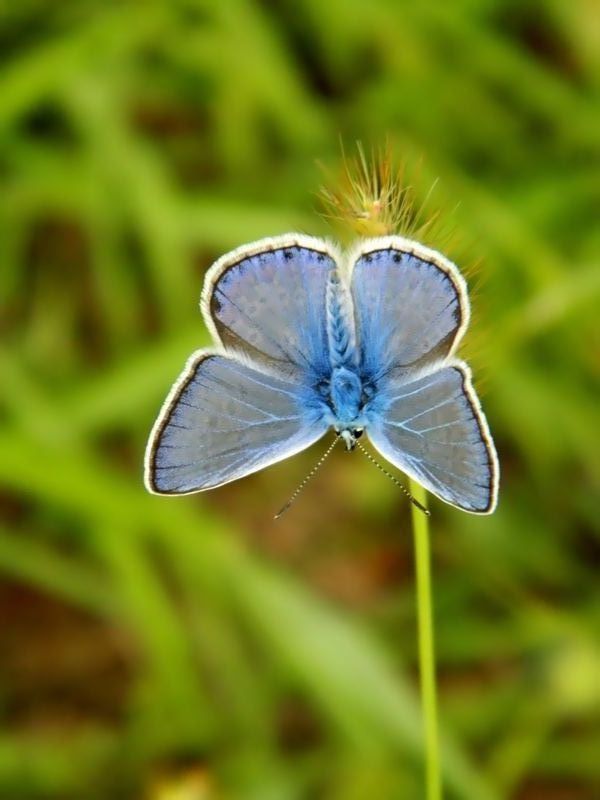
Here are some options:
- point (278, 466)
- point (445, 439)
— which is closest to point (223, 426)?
point (445, 439)

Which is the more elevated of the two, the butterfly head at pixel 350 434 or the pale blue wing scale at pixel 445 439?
the butterfly head at pixel 350 434

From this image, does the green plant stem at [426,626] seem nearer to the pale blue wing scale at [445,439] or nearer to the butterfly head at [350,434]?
the pale blue wing scale at [445,439]

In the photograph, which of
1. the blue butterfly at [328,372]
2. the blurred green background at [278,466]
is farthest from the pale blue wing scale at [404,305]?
the blurred green background at [278,466]

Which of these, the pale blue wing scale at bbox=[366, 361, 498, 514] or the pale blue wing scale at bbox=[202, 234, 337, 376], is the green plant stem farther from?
the pale blue wing scale at bbox=[202, 234, 337, 376]

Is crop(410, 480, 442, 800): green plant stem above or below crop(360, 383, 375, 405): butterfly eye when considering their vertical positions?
below

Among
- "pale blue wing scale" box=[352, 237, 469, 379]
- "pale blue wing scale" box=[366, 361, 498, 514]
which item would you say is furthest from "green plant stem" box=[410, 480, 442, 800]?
"pale blue wing scale" box=[352, 237, 469, 379]

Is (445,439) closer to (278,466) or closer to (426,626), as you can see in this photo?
(426,626)
